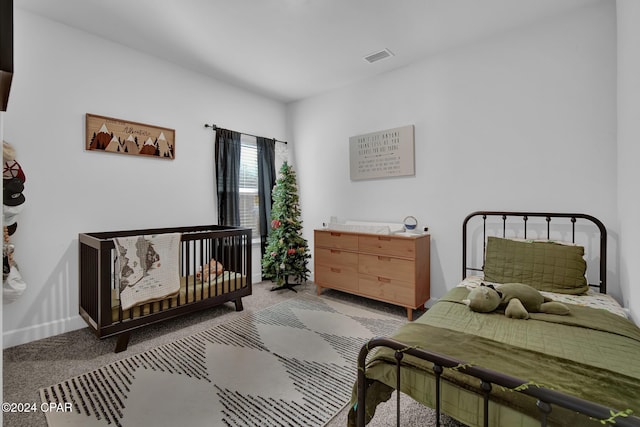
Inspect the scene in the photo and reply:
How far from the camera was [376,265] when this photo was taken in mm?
3098

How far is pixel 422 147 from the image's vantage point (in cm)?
320

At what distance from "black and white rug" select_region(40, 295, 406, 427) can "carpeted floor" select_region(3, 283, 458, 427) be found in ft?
0.29

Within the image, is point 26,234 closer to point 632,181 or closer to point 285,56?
point 285,56

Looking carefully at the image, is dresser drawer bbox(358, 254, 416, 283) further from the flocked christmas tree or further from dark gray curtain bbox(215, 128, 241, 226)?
dark gray curtain bbox(215, 128, 241, 226)

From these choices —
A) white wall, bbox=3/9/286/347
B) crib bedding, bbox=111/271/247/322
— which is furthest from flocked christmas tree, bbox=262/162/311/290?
white wall, bbox=3/9/286/347

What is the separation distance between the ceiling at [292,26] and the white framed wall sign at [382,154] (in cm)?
77

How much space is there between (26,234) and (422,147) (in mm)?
3727

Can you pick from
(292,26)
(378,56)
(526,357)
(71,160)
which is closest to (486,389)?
(526,357)

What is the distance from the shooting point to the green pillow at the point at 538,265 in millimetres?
2068

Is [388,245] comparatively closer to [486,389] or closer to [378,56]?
[378,56]

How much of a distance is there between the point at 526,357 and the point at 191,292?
2.52 m

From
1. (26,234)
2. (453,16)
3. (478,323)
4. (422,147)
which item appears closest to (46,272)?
(26,234)

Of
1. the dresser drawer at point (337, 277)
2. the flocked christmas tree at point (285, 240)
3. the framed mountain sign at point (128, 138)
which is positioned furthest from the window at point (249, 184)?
the dresser drawer at point (337, 277)

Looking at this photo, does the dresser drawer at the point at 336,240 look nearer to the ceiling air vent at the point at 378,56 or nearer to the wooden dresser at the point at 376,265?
the wooden dresser at the point at 376,265
